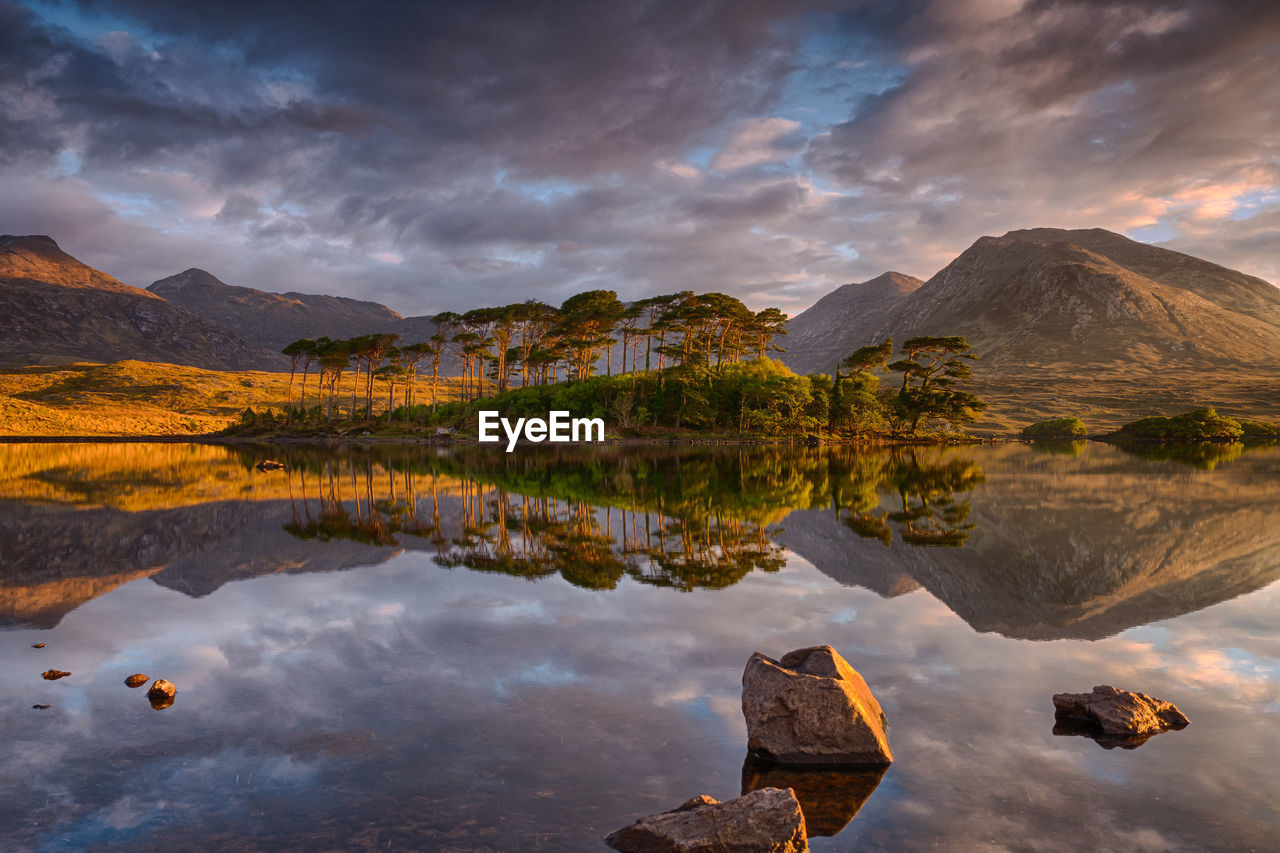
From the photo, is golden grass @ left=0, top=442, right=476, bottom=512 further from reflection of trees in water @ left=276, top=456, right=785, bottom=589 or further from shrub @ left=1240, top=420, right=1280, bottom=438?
shrub @ left=1240, top=420, right=1280, bottom=438

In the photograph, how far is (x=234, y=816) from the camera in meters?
6.25

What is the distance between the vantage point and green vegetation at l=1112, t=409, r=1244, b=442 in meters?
98.1

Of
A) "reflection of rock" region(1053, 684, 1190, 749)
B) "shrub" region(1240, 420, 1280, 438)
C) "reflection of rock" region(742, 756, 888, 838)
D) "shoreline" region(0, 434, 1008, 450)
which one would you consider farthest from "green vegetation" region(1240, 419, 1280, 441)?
"reflection of rock" region(742, 756, 888, 838)

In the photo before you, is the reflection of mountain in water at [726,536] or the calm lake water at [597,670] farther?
the reflection of mountain in water at [726,536]

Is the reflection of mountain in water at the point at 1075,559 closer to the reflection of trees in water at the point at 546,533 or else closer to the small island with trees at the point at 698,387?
the reflection of trees in water at the point at 546,533

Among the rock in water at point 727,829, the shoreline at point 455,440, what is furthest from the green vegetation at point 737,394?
the rock in water at point 727,829

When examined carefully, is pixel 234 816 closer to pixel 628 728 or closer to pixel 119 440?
pixel 628 728

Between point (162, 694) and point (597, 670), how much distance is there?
5793mm

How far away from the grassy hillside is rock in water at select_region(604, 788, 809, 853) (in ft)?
433

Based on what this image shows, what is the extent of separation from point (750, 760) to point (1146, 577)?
13.2 meters

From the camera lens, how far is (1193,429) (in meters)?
98.4

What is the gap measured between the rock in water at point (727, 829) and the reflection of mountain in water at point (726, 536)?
7929 mm

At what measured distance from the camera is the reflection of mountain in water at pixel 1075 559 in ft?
43.1

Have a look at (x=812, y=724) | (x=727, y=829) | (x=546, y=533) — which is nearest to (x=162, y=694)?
(x=727, y=829)
